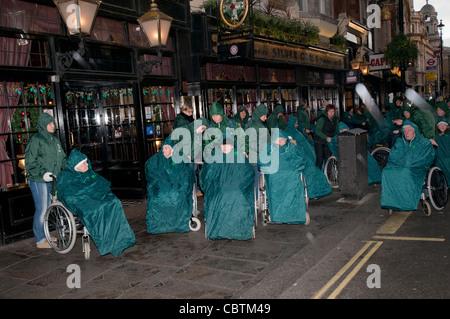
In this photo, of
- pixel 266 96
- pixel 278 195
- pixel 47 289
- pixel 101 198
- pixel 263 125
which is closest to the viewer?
pixel 47 289

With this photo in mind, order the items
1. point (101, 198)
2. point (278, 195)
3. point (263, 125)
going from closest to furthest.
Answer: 1. point (101, 198)
2. point (278, 195)
3. point (263, 125)

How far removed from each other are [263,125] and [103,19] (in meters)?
4.33

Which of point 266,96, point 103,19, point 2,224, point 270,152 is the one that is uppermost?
point 103,19

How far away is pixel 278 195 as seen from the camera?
6.89 metres

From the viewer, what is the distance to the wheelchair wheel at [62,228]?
6156 millimetres

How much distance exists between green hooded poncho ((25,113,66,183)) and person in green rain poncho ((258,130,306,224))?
3375 mm

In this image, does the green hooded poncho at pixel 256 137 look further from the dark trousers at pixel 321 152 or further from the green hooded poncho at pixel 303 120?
the green hooded poncho at pixel 303 120

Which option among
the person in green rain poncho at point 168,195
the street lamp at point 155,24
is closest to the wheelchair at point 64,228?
the person in green rain poncho at point 168,195

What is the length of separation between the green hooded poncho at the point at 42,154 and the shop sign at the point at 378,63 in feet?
54.7

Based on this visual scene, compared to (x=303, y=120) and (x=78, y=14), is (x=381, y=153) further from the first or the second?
(x=78, y=14)

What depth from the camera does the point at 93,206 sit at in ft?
19.6
